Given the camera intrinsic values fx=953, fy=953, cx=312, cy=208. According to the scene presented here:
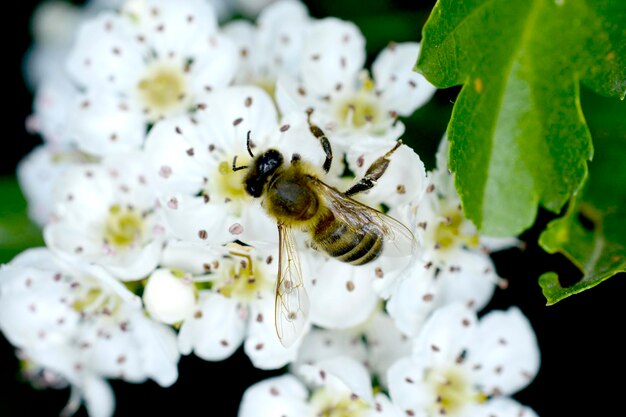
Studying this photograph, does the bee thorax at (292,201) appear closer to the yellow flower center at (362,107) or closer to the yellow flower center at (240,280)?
the yellow flower center at (240,280)

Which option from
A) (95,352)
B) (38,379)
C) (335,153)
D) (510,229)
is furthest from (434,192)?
(38,379)

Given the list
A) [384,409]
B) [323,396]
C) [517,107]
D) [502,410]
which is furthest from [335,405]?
[517,107]

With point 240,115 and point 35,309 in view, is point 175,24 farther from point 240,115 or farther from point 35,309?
point 35,309

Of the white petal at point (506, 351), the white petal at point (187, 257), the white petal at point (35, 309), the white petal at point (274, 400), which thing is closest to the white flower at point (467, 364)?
the white petal at point (506, 351)

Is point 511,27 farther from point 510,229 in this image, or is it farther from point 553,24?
point 510,229

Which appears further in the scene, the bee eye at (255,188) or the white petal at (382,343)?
the white petal at (382,343)

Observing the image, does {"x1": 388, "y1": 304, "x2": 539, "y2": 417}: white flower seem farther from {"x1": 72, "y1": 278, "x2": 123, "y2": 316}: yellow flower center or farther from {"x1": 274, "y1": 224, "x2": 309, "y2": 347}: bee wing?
{"x1": 72, "y1": 278, "x2": 123, "y2": 316}: yellow flower center

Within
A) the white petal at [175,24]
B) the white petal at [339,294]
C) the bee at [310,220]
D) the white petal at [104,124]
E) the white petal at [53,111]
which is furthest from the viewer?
the white petal at [53,111]
